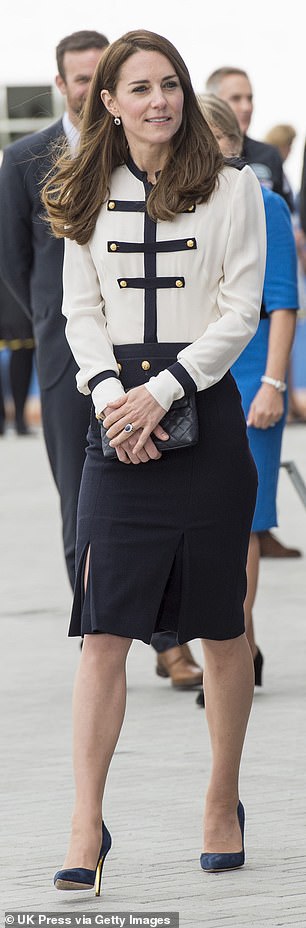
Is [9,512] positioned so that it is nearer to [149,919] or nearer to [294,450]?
[294,450]

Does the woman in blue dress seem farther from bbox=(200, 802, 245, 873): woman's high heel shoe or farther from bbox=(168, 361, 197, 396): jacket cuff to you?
bbox=(168, 361, 197, 396): jacket cuff

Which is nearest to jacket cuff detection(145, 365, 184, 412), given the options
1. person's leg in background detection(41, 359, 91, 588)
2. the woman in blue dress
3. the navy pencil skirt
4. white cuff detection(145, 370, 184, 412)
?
white cuff detection(145, 370, 184, 412)

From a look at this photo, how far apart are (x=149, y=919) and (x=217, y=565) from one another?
2.43 feet

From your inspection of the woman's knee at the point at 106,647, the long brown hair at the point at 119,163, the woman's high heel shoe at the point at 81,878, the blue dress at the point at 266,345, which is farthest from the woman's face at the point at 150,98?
the blue dress at the point at 266,345

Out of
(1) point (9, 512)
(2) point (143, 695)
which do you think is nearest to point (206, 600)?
(2) point (143, 695)

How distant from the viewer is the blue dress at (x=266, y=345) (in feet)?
18.4

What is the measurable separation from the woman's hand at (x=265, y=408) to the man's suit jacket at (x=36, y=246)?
0.71 meters

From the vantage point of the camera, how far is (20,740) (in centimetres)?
542

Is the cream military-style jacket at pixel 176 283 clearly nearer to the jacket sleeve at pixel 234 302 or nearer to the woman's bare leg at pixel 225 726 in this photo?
the jacket sleeve at pixel 234 302

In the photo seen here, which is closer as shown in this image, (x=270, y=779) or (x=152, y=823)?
(x=152, y=823)

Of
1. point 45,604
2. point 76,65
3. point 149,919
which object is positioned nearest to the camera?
point 149,919

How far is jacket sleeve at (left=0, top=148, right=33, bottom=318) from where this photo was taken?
5.94 metres

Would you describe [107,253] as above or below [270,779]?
above

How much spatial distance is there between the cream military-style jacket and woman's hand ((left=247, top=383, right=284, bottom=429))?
1648 mm
